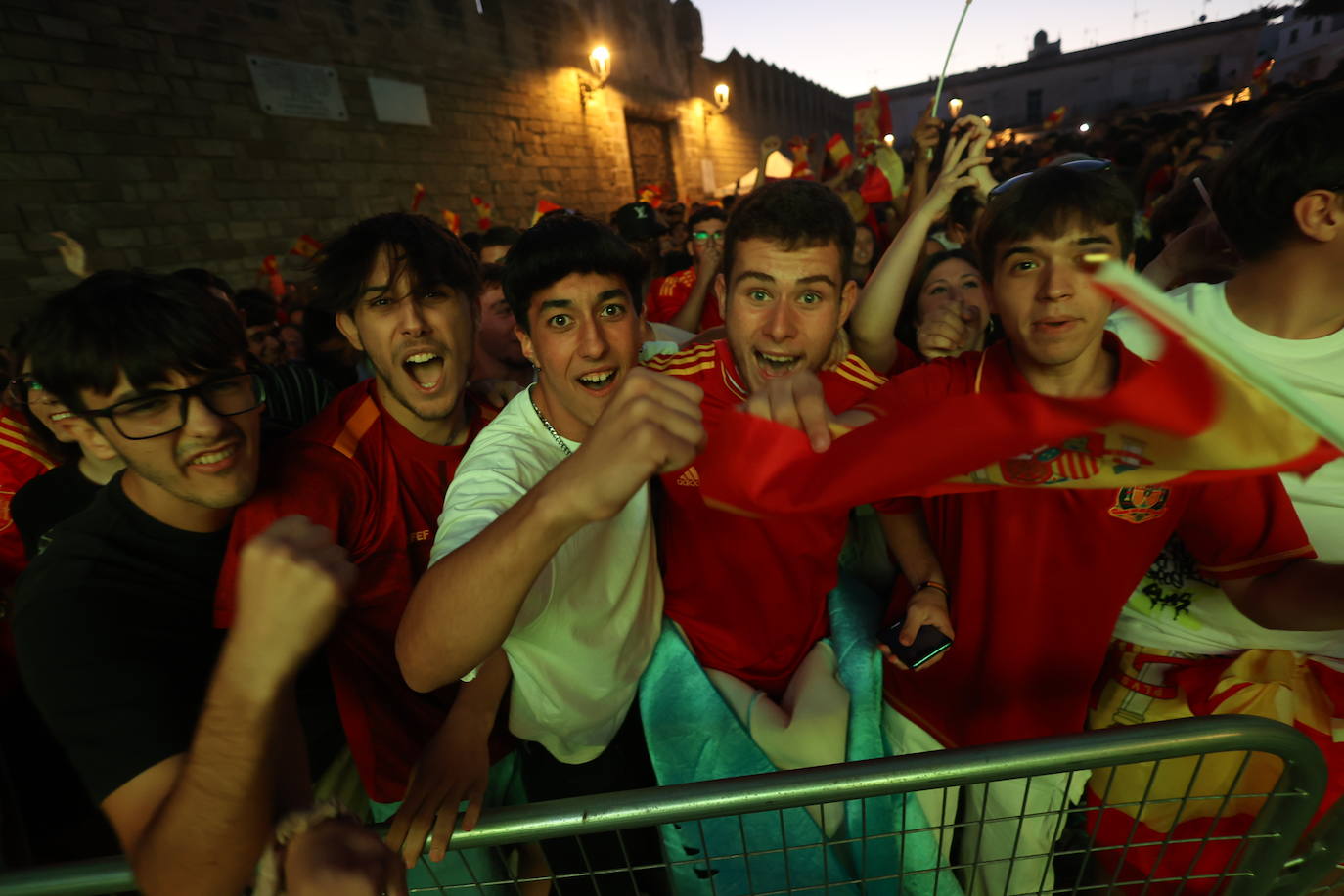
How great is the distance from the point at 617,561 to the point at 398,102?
10.5m

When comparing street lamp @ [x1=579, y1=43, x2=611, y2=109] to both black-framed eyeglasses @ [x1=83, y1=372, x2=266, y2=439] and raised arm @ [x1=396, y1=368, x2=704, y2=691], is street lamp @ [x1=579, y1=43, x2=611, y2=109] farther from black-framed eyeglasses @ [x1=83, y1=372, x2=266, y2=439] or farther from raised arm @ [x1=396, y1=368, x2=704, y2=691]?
raised arm @ [x1=396, y1=368, x2=704, y2=691]

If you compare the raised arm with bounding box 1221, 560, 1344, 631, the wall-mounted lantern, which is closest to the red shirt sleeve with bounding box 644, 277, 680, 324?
the raised arm with bounding box 1221, 560, 1344, 631

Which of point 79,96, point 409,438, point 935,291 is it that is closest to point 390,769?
point 409,438

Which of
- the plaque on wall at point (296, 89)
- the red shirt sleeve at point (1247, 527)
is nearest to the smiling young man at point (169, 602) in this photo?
the red shirt sleeve at point (1247, 527)

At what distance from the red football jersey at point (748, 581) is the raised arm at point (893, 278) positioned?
0.51 m

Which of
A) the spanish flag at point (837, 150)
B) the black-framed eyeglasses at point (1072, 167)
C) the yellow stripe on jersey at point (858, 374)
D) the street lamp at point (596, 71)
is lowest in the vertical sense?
the yellow stripe on jersey at point (858, 374)

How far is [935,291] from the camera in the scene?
101 inches

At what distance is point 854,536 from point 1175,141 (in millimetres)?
8674

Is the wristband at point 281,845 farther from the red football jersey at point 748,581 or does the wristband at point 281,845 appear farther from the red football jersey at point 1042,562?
the red football jersey at point 1042,562

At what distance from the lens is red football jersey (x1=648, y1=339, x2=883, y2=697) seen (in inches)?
69.3

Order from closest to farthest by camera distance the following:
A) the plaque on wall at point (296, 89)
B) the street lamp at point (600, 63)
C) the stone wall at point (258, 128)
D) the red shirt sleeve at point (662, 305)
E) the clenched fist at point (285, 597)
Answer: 1. the clenched fist at point (285, 597)
2. the red shirt sleeve at point (662, 305)
3. the stone wall at point (258, 128)
4. the plaque on wall at point (296, 89)
5. the street lamp at point (600, 63)

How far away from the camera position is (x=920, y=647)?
161 cm

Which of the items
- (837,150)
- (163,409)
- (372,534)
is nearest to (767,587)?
(372,534)

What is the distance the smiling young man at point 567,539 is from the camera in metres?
1.06
